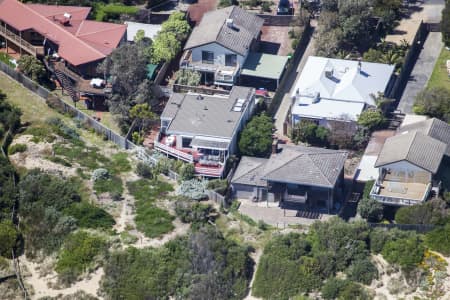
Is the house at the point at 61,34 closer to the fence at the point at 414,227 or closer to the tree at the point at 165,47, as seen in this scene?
the tree at the point at 165,47

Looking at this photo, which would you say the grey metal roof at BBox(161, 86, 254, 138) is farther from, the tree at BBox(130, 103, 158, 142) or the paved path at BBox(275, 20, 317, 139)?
the paved path at BBox(275, 20, 317, 139)

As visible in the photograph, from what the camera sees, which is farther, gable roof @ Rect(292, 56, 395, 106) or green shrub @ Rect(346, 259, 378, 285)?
gable roof @ Rect(292, 56, 395, 106)

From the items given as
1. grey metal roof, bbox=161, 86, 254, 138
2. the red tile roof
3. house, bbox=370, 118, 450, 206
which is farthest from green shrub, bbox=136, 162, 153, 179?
house, bbox=370, 118, 450, 206

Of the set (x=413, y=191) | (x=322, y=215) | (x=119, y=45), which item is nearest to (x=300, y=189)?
(x=322, y=215)

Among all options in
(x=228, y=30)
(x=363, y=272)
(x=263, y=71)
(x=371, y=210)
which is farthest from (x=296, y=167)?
(x=228, y=30)

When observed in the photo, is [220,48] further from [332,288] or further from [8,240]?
[332,288]

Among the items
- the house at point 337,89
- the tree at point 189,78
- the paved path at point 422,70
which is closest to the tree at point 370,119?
the house at point 337,89
